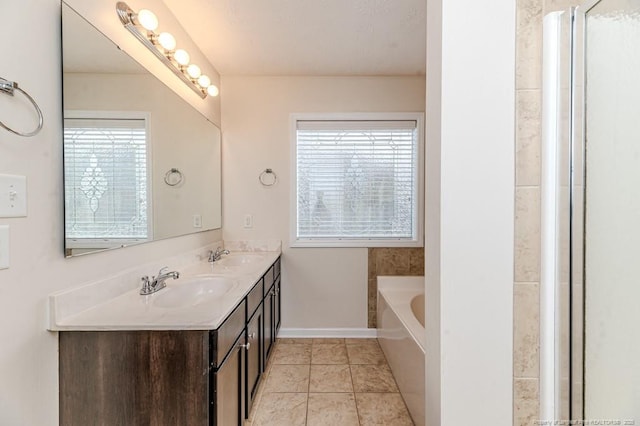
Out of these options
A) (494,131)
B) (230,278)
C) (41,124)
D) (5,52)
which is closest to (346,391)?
(230,278)

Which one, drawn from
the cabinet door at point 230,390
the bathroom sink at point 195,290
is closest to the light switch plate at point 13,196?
the bathroom sink at point 195,290

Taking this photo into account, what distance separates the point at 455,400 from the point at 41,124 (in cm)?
160

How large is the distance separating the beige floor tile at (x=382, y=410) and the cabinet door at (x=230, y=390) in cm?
78

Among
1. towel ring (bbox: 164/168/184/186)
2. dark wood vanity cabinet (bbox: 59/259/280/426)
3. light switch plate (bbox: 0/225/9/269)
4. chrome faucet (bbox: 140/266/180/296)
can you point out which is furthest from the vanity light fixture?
dark wood vanity cabinet (bbox: 59/259/280/426)

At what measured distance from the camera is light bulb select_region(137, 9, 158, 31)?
1.52 metres

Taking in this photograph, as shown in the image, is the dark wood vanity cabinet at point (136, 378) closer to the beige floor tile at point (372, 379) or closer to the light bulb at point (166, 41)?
the beige floor tile at point (372, 379)

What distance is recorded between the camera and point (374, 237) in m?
2.90

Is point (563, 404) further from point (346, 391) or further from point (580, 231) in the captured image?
point (346, 391)

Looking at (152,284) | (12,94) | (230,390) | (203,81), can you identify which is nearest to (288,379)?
(230,390)

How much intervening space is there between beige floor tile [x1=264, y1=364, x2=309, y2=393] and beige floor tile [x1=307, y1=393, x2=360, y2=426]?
5.4 inches

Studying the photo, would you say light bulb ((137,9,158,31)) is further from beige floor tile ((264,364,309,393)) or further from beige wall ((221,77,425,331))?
beige floor tile ((264,364,309,393))

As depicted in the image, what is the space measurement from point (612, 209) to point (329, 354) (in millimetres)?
2231

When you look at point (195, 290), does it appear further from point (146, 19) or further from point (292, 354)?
point (146, 19)

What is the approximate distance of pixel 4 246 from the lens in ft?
2.85
